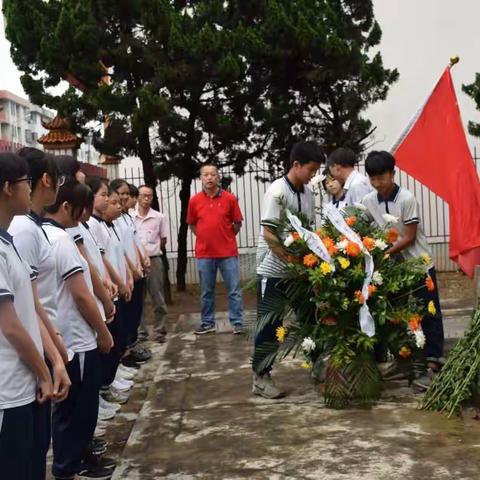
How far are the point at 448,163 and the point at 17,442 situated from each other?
416cm

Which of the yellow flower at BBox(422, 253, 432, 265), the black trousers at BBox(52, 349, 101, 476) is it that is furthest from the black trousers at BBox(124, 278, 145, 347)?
the black trousers at BBox(52, 349, 101, 476)

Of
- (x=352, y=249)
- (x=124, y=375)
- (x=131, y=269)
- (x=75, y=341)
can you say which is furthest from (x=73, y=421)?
(x=131, y=269)

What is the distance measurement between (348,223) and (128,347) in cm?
259

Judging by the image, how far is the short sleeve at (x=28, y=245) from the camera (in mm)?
2852

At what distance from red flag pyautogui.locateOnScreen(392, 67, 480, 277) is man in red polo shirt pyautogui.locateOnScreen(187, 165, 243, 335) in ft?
7.60

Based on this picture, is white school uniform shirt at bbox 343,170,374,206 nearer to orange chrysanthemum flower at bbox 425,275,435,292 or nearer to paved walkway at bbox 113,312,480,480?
orange chrysanthemum flower at bbox 425,275,435,292

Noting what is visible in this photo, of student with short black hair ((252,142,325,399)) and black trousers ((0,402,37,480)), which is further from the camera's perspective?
student with short black hair ((252,142,325,399))

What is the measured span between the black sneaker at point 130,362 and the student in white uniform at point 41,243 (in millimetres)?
3131

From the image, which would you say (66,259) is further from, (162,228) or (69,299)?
(162,228)

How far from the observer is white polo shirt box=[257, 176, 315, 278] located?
4762mm

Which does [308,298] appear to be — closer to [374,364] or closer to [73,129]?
[374,364]

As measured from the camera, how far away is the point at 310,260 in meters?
4.51

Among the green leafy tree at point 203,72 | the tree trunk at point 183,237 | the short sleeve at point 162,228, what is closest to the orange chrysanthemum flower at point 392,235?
the short sleeve at point 162,228

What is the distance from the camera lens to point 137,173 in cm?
1191
